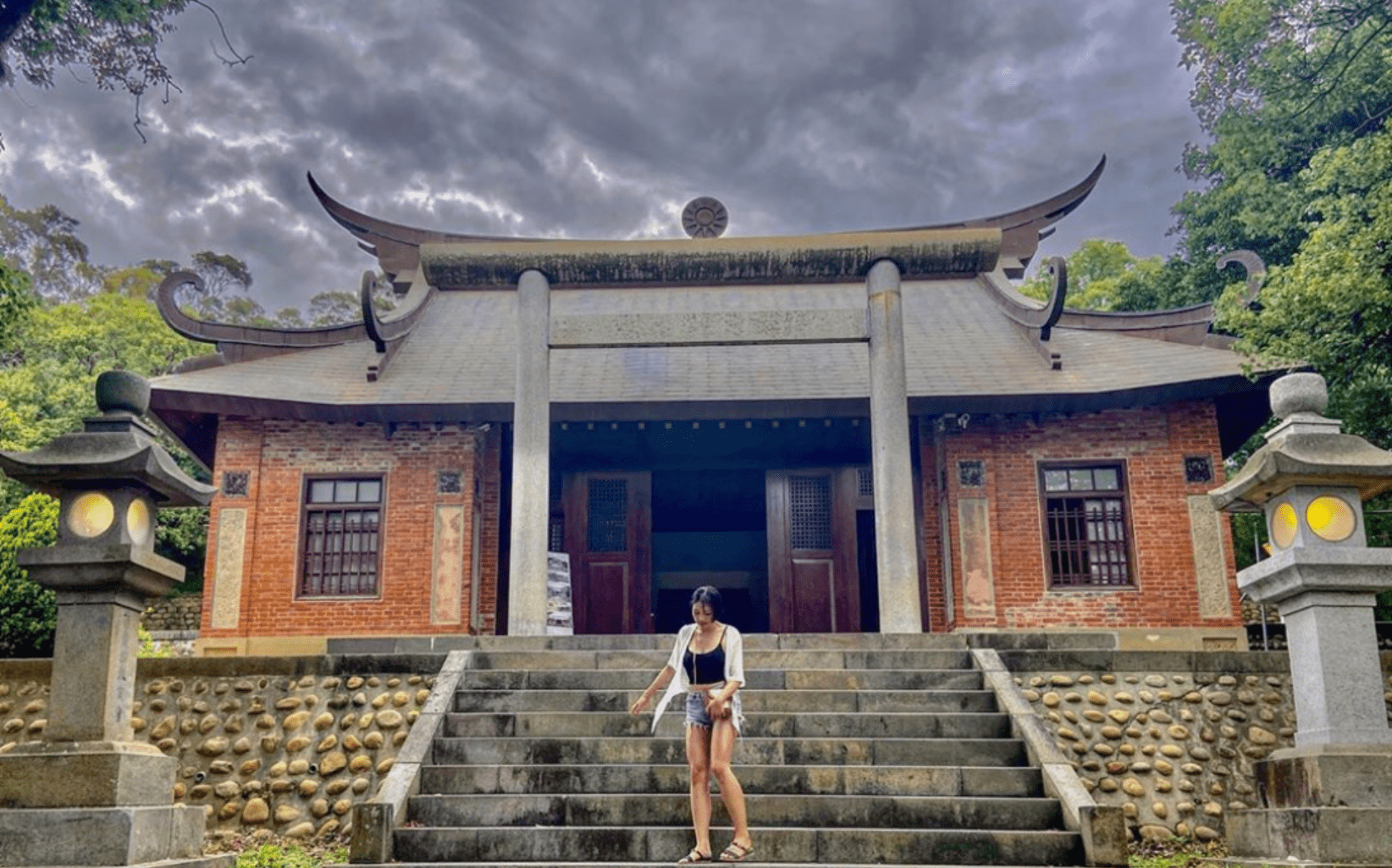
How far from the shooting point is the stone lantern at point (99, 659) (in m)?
5.88

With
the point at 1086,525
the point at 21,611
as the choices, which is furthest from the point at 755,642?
the point at 21,611

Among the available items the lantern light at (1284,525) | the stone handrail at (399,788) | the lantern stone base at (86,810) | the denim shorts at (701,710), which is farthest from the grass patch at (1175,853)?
the lantern stone base at (86,810)

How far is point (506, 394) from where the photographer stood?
13.3m

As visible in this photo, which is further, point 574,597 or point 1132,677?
point 574,597

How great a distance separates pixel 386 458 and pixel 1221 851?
10.1m

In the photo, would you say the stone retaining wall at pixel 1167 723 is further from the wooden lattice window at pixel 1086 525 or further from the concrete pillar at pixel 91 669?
the concrete pillar at pixel 91 669

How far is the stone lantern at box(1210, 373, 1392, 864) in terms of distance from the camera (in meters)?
5.98

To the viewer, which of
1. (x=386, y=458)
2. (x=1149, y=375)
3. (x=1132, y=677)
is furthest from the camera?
(x=386, y=458)

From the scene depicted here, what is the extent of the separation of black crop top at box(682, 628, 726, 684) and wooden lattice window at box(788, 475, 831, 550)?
8328mm

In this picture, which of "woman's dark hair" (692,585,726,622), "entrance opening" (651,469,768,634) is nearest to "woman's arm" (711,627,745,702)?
"woman's dark hair" (692,585,726,622)

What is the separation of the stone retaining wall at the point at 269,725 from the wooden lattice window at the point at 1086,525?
26.3 ft

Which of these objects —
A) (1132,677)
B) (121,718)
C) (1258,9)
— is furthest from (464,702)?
(1258,9)

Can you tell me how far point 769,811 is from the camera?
6523 mm

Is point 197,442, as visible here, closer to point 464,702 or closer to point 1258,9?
point 464,702
